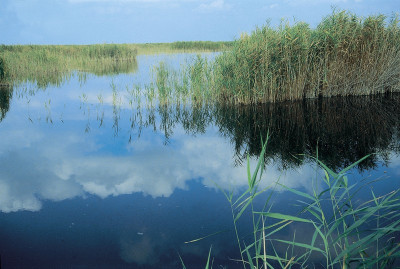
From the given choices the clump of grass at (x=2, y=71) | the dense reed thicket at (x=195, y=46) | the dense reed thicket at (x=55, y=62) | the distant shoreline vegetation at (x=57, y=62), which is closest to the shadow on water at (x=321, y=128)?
the distant shoreline vegetation at (x=57, y=62)

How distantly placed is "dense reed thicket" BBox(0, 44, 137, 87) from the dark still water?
5.83 metres

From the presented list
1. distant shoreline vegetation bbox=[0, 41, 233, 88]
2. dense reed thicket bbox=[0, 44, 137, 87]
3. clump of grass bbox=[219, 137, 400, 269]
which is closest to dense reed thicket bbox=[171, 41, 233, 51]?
distant shoreline vegetation bbox=[0, 41, 233, 88]

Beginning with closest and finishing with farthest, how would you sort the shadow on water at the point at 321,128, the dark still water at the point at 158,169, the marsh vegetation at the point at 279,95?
the dark still water at the point at 158,169, the shadow on water at the point at 321,128, the marsh vegetation at the point at 279,95

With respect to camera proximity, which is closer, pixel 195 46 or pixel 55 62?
pixel 55 62

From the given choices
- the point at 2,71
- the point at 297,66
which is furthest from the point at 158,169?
the point at 2,71

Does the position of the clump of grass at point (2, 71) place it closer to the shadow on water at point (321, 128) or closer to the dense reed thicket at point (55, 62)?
the dense reed thicket at point (55, 62)

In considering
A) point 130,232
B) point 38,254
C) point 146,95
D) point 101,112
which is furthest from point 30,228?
point 146,95

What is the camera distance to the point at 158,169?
597 centimetres

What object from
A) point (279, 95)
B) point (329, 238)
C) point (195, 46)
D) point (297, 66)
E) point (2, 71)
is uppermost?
point (195, 46)

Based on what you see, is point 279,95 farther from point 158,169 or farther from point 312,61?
point 158,169

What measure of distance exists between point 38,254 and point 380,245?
10.5 feet

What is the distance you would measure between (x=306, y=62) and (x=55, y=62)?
45.4ft

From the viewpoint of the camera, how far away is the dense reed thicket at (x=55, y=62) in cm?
1662

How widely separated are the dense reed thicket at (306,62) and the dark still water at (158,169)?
1.70 feet
